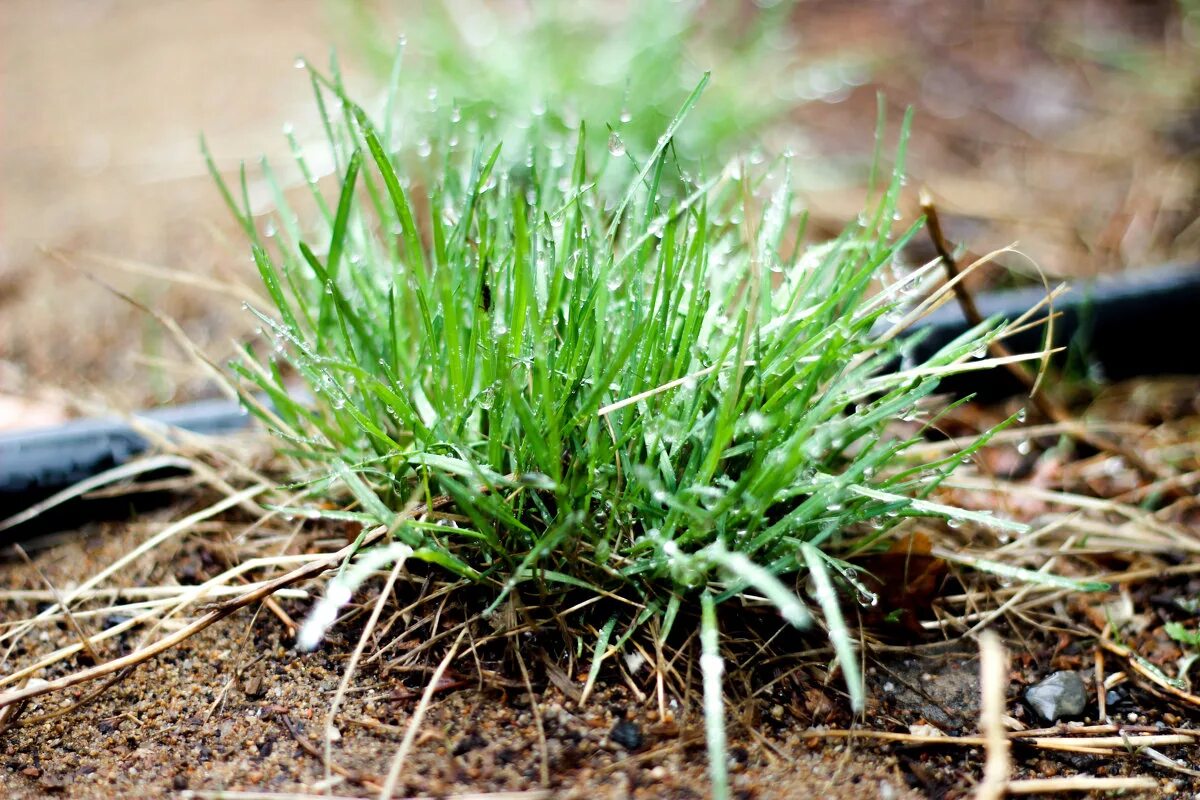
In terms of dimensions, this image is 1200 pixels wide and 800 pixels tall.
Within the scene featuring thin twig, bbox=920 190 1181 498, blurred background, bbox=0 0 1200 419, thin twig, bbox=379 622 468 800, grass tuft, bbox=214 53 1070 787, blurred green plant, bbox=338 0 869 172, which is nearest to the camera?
thin twig, bbox=379 622 468 800

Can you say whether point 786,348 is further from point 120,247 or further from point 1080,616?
point 120,247

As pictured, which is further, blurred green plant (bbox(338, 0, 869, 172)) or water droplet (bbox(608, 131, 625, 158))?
blurred green plant (bbox(338, 0, 869, 172))

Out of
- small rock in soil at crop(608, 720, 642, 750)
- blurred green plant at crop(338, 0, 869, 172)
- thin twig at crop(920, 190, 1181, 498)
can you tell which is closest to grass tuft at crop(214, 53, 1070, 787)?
small rock in soil at crop(608, 720, 642, 750)

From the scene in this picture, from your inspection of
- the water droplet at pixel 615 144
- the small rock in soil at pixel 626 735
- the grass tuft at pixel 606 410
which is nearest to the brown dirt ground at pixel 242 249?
the small rock in soil at pixel 626 735

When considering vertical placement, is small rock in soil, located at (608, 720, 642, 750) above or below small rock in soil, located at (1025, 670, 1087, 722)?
above

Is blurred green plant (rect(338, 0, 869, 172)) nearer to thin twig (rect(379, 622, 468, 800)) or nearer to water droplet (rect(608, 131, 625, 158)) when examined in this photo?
water droplet (rect(608, 131, 625, 158))

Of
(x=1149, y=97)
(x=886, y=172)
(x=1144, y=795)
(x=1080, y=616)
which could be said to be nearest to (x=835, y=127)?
(x=886, y=172)

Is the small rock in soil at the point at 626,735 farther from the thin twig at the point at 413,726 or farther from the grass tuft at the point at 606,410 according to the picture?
the thin twig at the point at 413,726

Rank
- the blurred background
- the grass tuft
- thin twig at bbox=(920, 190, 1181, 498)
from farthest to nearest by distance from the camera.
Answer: the blurred background → thin twig at bbox=(920, 190, 1181, 498) → the grass tuft

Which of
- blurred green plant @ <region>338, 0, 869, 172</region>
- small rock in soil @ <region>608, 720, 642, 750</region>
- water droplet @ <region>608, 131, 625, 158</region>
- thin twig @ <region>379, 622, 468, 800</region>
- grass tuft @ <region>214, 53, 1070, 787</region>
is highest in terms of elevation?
blurred green plant @ <region>338, 0, 869, 172</region>
